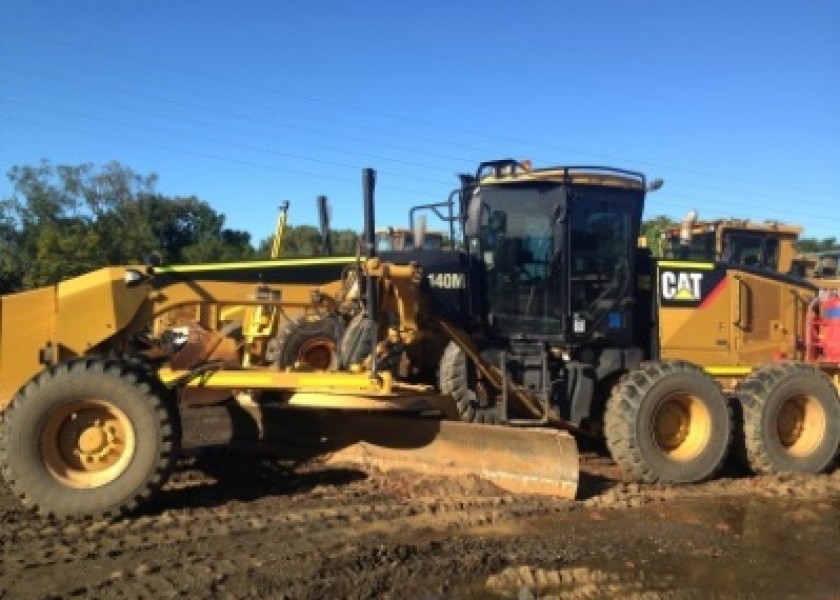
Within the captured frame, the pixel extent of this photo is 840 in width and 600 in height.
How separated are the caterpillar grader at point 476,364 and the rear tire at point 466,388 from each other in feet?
0.06

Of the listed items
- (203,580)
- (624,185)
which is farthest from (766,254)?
(203,580)

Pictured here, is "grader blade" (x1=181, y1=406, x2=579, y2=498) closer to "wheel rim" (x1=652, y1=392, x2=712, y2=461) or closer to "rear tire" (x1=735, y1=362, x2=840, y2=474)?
"wheel rim" (x1=652, y1=392, x2=712, y2=461)

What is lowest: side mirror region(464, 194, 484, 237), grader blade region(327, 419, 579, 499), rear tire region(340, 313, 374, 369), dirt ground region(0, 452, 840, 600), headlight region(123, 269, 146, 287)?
dirt ground region(0, 452, 840, 600)

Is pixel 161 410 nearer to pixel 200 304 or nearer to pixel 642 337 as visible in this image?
pixel 200 304

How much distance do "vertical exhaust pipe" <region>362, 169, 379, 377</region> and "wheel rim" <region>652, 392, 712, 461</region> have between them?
2630mm

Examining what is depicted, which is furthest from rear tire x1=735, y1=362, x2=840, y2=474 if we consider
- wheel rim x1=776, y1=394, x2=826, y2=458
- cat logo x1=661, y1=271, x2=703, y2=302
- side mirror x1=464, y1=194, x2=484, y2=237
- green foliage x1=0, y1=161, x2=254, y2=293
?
green foliage x1=0, y1=161, x2=254, y2=293

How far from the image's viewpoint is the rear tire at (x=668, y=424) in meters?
7.50

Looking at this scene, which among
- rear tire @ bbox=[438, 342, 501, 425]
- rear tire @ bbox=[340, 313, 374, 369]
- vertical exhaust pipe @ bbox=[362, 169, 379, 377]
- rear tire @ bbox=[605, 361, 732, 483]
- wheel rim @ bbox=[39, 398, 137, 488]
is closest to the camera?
wheel rim @ bbox=[39, 398, 137, 488]

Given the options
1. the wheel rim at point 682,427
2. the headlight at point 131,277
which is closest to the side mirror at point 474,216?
the wheel rim at point 682,427

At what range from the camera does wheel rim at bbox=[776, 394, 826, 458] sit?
8.35 metres

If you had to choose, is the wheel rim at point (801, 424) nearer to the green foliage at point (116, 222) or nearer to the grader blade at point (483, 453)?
the grader blade at point (483, 453)

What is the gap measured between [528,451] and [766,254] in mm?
7406

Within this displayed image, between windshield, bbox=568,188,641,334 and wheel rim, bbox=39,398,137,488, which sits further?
windshield, bbox=568,188,641,334

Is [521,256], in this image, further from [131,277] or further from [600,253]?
[131,277]
